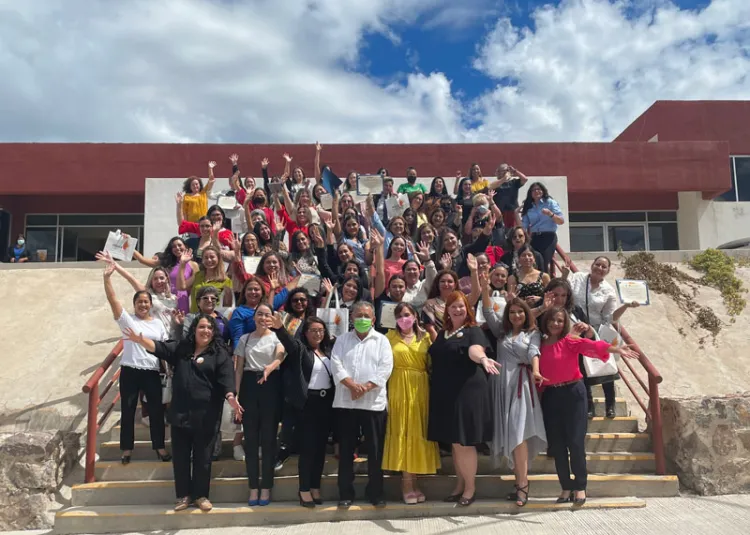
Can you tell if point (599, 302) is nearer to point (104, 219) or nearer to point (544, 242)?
point (544, 242)

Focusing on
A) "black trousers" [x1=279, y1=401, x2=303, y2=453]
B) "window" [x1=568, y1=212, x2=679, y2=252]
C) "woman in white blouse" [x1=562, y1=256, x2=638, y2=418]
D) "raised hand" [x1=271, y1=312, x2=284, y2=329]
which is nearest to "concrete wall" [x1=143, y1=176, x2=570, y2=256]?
"window" [x1=568, y1=212, x2=679, y2=252]

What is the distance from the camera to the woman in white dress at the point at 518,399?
5289 mm

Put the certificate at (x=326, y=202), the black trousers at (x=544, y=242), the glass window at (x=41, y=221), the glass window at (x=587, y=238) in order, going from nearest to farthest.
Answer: the black trousers at (x=544, y=242) → the certificate at (x=326, y=202) → the glass window at (x=41, y=221) → the glass window at (x=587, y=238)

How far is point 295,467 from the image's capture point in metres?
5.86

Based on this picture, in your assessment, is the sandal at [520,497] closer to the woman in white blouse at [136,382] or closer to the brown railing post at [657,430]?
the brown railing post at [657,430]

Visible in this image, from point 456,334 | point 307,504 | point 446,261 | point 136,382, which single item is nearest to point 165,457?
point 136,382

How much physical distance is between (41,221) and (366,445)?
19.0 m

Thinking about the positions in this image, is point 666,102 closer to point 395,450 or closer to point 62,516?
point 395,450

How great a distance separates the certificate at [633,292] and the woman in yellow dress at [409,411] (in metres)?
2.39

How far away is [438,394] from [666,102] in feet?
63.0

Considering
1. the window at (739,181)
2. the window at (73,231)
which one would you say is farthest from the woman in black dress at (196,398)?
the window at (739,181)

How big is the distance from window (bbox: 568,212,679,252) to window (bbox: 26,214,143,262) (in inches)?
602

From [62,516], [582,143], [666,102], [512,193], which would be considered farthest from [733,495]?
[666,102]

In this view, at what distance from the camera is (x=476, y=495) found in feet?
18.5
